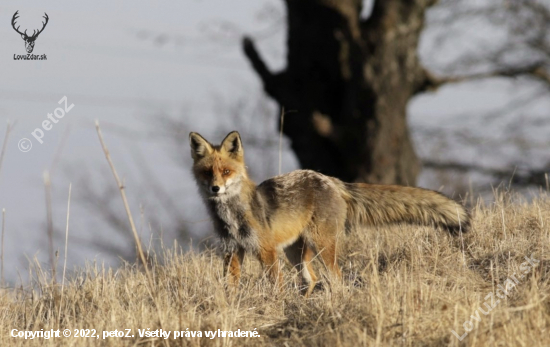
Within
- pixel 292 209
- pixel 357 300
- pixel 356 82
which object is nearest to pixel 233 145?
pixel 292 209

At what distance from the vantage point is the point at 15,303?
6.14m

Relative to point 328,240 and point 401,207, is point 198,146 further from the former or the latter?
point 401,207

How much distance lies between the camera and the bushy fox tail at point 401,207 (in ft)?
20.8

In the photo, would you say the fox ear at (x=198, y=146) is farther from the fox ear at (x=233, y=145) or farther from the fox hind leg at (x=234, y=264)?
the fox hind leg at (x=234, y=264)

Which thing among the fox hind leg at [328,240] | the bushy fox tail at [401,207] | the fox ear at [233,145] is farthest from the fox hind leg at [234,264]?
the bushy fox tail at [401,207]

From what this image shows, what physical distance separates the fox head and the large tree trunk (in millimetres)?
6124

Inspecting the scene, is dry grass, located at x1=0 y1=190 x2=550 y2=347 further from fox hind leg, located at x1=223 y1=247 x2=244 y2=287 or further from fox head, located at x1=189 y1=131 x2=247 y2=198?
fox head, located at x1=189 y1=131 x2=247 y2=198

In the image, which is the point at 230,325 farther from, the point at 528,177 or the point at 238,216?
the point at 528,177

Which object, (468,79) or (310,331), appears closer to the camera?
(310,331)

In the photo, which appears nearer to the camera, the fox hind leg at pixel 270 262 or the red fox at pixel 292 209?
the fox hind leg at pixel 270 262

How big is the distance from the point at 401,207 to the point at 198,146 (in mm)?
2112

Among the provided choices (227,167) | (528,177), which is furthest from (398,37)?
(227,167)

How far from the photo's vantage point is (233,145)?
651 centimetres

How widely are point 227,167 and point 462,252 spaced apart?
7.53ft
